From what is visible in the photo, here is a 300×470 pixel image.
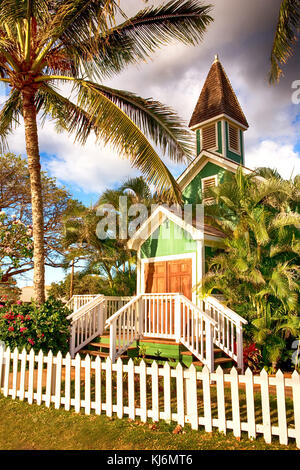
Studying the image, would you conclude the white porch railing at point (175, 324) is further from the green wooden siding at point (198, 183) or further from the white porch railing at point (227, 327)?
the green wooden siding at point (198, 183)

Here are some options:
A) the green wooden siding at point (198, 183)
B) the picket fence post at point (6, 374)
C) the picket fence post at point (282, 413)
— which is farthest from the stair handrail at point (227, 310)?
the green wooden siding at point (198, 183)

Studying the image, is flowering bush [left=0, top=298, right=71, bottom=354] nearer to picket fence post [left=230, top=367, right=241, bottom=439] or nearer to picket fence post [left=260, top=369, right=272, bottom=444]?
picket fence post [left=230, top=367, right=241, bottom=439]

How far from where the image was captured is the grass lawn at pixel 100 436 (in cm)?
494

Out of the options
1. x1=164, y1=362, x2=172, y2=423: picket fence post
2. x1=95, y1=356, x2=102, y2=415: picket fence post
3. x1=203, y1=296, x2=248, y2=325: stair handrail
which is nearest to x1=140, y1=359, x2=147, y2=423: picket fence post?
x1=164, y1=362, x2=172, y2=423: picket fence post

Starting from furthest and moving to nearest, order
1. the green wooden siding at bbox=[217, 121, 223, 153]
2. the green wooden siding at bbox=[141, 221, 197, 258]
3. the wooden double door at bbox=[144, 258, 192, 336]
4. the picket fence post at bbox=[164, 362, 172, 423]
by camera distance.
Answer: the green wooden siding at bbox=[217, 121, 223, 153] < the green wooden siding at bbox=[141, 221, 197, 258] < the wooden double door at bbox=[144, 258, 192, 336] < the picket fence post at bbox=[164, 362, 172, 423]

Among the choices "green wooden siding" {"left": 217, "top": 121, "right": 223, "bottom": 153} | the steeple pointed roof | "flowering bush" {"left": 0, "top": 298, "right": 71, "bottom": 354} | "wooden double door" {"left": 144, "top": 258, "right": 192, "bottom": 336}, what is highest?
the steeple pointed roof

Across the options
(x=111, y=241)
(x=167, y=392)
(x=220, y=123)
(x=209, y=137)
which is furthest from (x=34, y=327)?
(x=220, y=123)

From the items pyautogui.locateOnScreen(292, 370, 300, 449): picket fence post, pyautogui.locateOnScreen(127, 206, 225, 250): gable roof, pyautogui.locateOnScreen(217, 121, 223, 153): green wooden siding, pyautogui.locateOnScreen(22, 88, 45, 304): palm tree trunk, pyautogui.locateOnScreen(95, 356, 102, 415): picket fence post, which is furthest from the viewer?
pyautogui.locateOnScreen(217, 121, 223, 153): green wooden siding

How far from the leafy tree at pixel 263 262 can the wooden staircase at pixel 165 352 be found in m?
1.09

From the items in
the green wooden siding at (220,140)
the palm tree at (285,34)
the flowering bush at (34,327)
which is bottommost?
the flowering bush at (34,327)

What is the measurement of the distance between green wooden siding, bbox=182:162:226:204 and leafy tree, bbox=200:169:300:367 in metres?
4.44

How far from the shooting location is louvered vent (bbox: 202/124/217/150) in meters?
18.0

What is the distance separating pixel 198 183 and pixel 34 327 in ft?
32.7

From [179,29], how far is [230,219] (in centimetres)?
569
